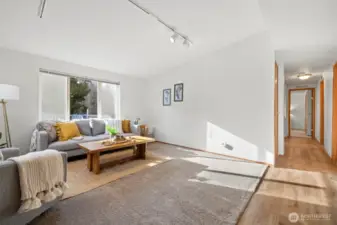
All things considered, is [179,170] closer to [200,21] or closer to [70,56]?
[200,21]

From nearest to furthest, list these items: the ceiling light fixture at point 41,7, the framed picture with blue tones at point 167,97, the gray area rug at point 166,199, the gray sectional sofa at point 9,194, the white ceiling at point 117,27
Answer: the gray sectional sofa at point 9,194 → the gray area rug at point 166,199 → the ceiling light fixture at point 41,7 → the white ceiling at point 117,27 → the framed picture with blue tones at point 167,97

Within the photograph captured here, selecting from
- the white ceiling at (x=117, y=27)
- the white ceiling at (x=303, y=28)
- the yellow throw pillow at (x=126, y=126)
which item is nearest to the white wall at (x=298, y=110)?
the white ceiling at (x=303, y=28)

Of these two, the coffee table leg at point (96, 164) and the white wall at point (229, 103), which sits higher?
the white wall at point (229, 103)

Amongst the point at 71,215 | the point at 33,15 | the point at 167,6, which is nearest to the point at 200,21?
the point at 167,6

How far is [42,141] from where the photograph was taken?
3.18 meters

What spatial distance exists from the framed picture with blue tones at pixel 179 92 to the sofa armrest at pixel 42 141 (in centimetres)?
328

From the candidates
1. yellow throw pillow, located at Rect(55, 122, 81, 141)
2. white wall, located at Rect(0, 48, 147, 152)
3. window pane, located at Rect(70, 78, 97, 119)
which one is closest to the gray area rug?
yellow throw pillow, located at Rect(55, 122, 81, 141)

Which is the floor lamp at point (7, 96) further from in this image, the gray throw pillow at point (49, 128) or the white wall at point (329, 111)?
the white wall at point (329, 111)

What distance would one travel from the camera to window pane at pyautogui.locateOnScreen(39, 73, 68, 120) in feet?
12.9

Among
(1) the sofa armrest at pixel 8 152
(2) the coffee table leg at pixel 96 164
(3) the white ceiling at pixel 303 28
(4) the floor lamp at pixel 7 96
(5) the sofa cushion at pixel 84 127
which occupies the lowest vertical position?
(2) the coffee table leg at pixel 96 164

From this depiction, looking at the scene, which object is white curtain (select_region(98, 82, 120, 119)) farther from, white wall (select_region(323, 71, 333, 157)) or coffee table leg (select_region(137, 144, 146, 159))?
white wall (select_region(323, 71, 333, 157))

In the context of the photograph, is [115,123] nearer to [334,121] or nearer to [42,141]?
[42,141]

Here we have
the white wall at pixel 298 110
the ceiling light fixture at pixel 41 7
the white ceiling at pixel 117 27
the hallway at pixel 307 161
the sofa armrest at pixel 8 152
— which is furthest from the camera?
Answer: the white wall at pixel 298 110

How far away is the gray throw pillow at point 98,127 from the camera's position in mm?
4242
